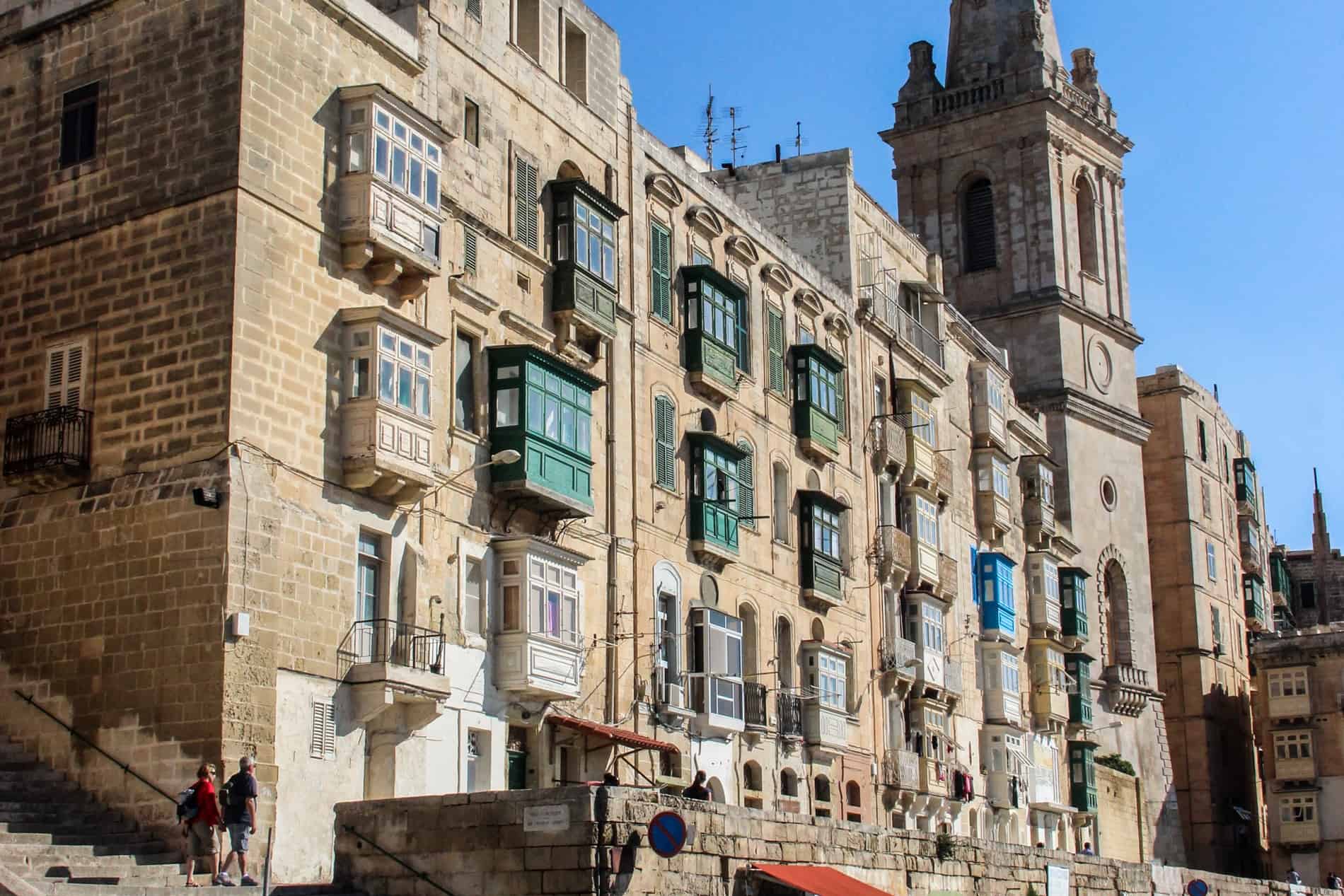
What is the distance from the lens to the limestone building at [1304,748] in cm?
7044

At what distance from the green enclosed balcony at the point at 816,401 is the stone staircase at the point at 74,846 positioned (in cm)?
2003

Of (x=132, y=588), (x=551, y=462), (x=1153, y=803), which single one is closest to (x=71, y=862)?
(x=132, y=588)

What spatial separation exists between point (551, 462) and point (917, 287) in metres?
22.0

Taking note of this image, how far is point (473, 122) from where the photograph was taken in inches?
1258

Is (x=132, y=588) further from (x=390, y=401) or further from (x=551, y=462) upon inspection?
(x=551, y=462)

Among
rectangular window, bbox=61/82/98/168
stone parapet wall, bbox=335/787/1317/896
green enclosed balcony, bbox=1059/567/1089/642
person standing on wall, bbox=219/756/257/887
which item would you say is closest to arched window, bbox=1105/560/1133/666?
green enclosed balcony, bbox=1059/567/1089/642

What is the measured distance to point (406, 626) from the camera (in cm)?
2822

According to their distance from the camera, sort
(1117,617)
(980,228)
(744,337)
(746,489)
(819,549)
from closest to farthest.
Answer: (746,489)
(744,337)
(819,549)
(1117,617)
(980,228)

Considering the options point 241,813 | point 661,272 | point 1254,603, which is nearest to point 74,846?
point 241,813

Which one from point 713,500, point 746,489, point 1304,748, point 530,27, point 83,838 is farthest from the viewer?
point 1304,748

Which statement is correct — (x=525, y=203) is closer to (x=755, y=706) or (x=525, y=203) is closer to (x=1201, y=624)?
(x=755, y=706)

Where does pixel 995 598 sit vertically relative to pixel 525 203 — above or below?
below

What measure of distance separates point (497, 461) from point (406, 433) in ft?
6.47

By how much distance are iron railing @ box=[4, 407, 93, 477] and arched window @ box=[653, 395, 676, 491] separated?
1179 cm
